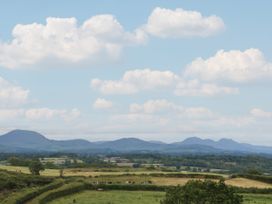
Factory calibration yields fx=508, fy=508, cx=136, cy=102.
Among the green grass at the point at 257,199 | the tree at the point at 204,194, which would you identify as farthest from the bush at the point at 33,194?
the green grass at the point at 257,199

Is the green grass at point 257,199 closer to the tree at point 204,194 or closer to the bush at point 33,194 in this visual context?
the bush at point 33,194

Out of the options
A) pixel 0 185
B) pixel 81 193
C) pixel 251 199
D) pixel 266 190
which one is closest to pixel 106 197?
pixel 81 193

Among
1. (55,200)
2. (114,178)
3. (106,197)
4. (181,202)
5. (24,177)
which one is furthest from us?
(114,178)

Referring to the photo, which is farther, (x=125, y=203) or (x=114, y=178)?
(x=114, y=178)

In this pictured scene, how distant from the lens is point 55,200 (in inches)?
2404

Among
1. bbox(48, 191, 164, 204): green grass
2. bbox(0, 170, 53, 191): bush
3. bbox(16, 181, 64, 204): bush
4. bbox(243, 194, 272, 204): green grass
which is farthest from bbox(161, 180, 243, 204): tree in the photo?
bbox(0, 170, 53, 191): bush

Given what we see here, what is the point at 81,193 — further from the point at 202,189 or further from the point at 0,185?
the point at 202,189

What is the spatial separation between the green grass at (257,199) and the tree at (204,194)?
33.7 metres

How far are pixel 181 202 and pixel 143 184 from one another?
5225cm

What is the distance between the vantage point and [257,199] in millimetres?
70000

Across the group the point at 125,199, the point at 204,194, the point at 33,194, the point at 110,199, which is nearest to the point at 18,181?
the point at 33,194

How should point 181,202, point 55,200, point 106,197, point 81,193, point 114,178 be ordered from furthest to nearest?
1. point 114,178
2. point 81,193
3. point 106,197
4. point 55,200
5. point 181,202

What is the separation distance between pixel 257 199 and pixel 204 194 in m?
40.7

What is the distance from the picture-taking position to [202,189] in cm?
3241
